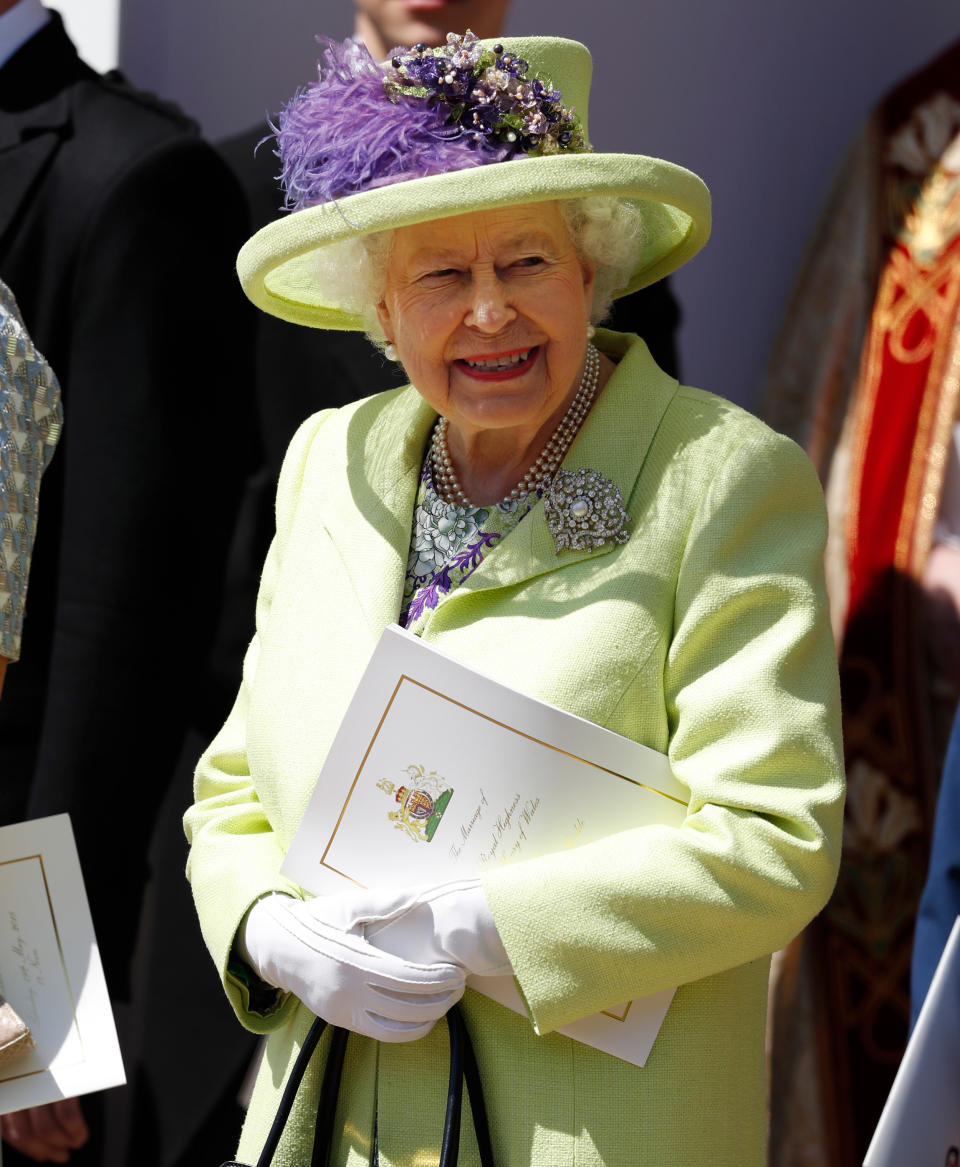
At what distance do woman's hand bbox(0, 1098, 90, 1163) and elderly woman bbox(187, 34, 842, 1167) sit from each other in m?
0.87

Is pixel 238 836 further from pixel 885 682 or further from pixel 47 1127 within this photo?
Answer: pixel 885 682

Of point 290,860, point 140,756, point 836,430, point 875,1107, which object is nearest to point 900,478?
point 836,430

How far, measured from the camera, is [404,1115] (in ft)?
6.16

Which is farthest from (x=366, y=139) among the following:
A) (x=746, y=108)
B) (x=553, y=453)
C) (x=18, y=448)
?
(x=746, y=108)

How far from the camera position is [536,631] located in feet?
6.25

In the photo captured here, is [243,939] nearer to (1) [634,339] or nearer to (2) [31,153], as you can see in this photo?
(1) [634,339]

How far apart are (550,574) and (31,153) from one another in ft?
4.72

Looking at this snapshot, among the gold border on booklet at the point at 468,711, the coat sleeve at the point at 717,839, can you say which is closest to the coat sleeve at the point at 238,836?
the gold border on booklet at the point at 468,711

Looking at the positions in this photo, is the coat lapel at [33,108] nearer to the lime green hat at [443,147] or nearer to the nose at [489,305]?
the lime green hat at [443,147]

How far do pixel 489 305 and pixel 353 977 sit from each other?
75 cm

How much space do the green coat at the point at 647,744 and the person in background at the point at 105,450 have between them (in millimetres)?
779

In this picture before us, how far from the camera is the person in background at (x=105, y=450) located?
2.77m

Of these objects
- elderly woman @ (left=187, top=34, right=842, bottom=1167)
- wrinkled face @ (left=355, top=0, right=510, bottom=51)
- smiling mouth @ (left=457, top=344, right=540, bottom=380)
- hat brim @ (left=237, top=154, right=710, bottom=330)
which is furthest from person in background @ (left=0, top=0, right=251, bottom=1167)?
smiling mouth @ (left=457, top=344, right=540, bottom=380)

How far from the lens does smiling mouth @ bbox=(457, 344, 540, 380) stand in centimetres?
195
